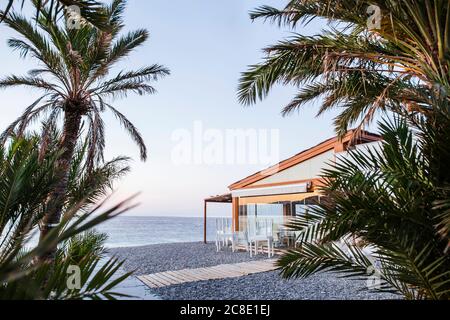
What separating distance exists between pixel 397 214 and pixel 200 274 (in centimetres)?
682

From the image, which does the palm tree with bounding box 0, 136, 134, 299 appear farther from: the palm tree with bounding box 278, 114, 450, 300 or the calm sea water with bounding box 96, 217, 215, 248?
the calm sea water with bounding box 96, 217, 215, 248

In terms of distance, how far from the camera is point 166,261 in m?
12.1

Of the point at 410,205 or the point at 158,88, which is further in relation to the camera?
the point at 158,88

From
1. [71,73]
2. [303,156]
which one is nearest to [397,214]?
[71,73]

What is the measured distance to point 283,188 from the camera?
1423 centimetres

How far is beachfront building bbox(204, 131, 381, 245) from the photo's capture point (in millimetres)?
12977

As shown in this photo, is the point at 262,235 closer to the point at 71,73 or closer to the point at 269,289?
the point at 269,289

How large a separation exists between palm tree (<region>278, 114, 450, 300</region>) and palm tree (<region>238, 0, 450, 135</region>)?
0.60 m

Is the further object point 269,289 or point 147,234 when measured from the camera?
point 147,234

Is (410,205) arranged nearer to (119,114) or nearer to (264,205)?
(119,114)

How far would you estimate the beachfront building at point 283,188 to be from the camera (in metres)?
13.0
